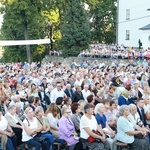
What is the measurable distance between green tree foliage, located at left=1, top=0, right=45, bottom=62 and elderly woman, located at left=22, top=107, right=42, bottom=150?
3365 centimetres

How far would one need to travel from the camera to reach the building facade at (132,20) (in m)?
45.5

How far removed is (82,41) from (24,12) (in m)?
8.60

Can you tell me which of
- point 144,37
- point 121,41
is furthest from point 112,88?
point 121,41

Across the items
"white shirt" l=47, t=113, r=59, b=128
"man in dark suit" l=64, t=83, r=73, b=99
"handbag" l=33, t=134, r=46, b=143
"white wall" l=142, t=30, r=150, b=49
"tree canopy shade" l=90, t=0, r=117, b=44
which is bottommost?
"handbag" l=33, t=134, r=46, b=143

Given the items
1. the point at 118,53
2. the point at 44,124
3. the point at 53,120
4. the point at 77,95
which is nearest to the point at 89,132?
the point at 44,124

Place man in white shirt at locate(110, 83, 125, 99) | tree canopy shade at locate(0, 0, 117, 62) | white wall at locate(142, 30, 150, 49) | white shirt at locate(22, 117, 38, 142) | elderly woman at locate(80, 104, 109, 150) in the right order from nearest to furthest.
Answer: elderly woman at locate(80, 104, 109, 150)
white shirt at locate(22, 117, 38, 142)
man in white shirt at locate(110, 83, 125, 99)
tree canopy shade at locate(0, 0, 117, 62)
white wall at locate(142, 30, 150, 49)

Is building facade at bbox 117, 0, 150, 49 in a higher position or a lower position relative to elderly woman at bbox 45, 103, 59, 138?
higher

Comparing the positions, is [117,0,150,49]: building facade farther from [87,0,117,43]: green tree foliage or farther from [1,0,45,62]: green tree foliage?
[1,0,45,62]: green tree foliage

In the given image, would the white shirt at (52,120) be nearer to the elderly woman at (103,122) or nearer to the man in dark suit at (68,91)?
the elderly woman at (103,122)

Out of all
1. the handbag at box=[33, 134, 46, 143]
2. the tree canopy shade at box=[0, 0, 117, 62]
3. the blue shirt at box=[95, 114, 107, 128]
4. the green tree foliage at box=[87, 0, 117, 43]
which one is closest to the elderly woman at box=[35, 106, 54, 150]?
the handbag at box=[33, 134, 46, 143]

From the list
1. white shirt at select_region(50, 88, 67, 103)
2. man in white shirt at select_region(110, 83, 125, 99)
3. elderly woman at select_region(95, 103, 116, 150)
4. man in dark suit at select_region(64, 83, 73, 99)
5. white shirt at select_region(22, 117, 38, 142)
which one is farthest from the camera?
man in dark suit at select_region(64, 83, 73, 99)

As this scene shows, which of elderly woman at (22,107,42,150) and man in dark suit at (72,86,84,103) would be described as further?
man in dark suit at (72,86,84,103)

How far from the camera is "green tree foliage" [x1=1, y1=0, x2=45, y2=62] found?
4056cm

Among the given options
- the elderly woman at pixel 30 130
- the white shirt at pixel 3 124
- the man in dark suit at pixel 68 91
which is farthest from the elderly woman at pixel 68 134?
the man in dark suit at pixel 68 91
